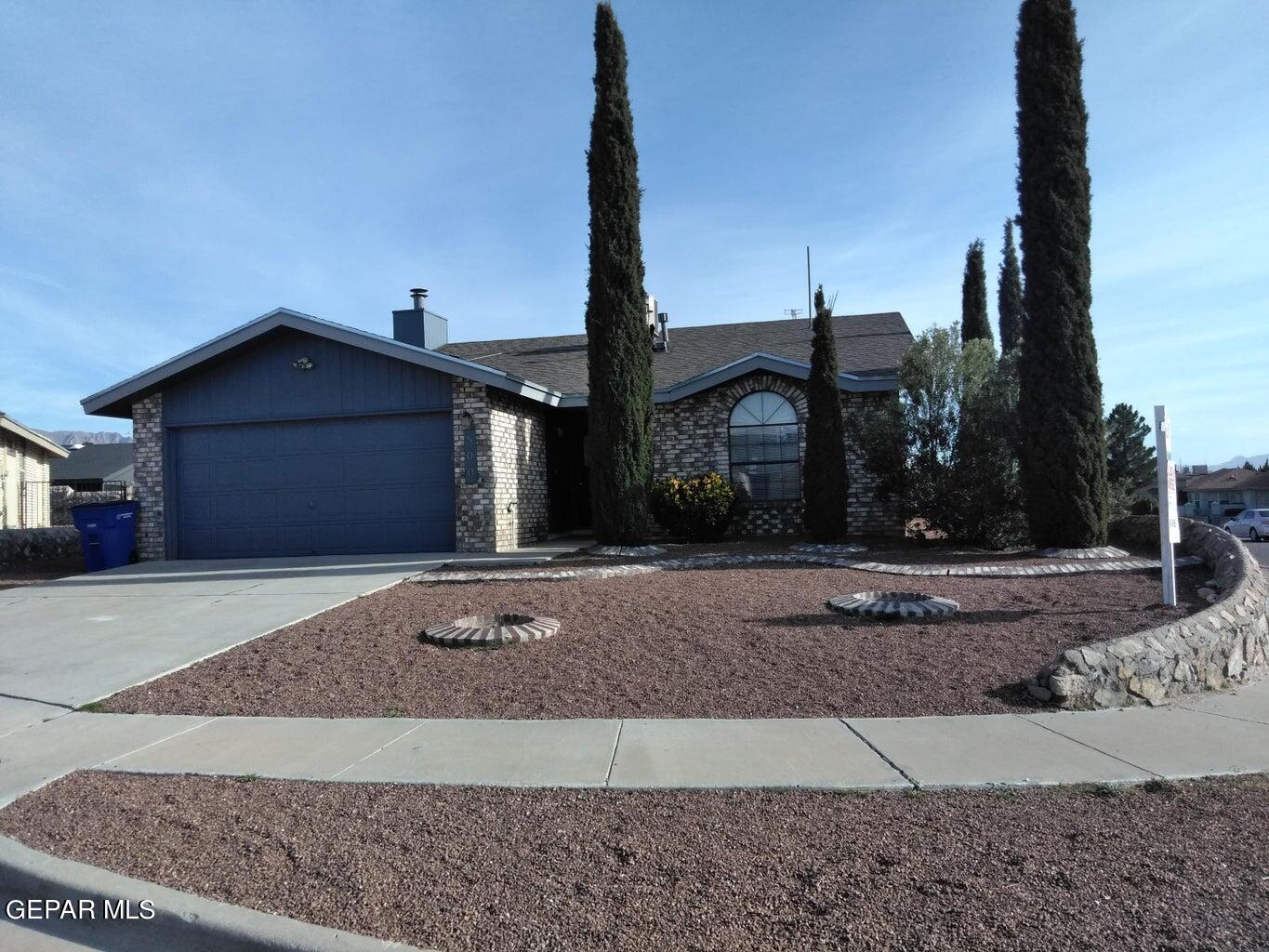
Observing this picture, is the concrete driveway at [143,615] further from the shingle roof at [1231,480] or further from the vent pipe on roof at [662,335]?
the shingle roof at [1231,480]

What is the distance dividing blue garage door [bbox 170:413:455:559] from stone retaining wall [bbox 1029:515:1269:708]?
10.4m

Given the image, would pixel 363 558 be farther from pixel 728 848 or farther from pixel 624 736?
pixel 728 848

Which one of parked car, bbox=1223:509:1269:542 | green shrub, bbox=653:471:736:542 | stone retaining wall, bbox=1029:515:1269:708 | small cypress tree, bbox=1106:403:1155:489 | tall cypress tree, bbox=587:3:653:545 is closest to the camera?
stone retaining wall, bbox=1029:515:1269:708

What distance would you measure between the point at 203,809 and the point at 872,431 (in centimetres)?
1180

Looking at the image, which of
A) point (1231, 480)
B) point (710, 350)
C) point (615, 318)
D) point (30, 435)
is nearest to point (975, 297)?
point (710, 350)

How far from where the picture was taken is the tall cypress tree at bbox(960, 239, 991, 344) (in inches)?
1006

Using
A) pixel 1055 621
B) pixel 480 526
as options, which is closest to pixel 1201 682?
pixel 1055 621

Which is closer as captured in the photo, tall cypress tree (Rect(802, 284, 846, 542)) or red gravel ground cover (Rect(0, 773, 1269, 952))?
red gravel ground cover (Rect(0, 773, 1269, 952))

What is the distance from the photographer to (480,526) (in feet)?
44.1

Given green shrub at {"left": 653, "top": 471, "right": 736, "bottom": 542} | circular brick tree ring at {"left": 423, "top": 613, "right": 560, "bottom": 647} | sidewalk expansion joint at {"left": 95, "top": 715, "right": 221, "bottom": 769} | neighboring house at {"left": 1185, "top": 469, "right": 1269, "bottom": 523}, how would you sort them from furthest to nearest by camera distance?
1. neighboring house at {"left": 1185, "top": 469, "right": 1269, "bottom": 523}
2. green shrub at {"left": 653, "top": 471, "right": 736, "bottom": 542}
3. circular brick tree ring at {"left": 423, "top": 613, "right": 560, "bottom": 647}
4. sidewalk expansion joint at {"left": 95, "top": 715, "right": 221, "bottom": 769}

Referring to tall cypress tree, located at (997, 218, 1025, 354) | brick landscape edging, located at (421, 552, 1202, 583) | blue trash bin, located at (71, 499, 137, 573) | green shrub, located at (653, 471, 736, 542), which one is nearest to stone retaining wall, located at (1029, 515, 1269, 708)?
brick landscape edging, located at (421, 552, 1202, 583)

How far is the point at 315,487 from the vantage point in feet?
47.2

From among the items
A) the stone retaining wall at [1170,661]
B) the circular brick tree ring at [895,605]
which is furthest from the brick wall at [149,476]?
the stone retaining wall at [1170,661]

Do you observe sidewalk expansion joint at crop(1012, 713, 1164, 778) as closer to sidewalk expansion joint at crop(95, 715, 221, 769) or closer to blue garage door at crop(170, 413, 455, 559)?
sidewalk expansion joint at crop(95, 715, 221, 769)
